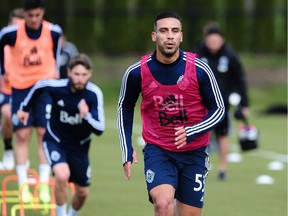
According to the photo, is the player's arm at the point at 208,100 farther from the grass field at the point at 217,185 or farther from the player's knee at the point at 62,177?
the grass field at the point at 217,185

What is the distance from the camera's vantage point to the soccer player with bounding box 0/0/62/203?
12750mm

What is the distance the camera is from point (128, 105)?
930 cm

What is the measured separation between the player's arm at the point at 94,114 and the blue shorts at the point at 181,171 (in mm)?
1565

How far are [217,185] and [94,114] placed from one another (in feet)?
15.3

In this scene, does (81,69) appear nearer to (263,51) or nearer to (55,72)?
(55,72)

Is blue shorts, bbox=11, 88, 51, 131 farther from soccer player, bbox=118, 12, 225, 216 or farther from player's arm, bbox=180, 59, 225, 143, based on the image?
player's arm, bbox=180, 59, 225, 143

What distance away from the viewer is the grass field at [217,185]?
1272 cm

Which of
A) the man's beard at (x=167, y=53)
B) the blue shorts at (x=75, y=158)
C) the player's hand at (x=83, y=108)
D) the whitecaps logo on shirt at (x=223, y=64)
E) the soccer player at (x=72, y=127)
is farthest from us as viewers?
the whitecaps logo on shirt at (x=223, y=64)

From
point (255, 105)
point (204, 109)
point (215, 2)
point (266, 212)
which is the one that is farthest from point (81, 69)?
point (215, 2)

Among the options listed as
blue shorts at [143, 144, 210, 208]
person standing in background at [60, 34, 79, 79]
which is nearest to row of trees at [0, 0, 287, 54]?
person standing in background at [60, 34, 79, 79]

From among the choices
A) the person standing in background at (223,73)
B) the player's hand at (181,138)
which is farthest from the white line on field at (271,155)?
the player's hand at (181,138)

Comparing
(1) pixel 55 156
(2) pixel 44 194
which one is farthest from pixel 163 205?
(2) pixel 44 194

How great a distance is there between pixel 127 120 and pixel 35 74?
3785mm

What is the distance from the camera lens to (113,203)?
1316 cm
